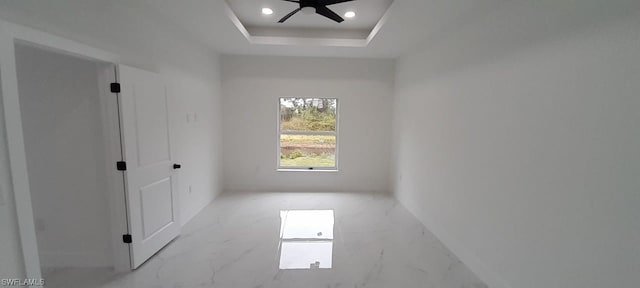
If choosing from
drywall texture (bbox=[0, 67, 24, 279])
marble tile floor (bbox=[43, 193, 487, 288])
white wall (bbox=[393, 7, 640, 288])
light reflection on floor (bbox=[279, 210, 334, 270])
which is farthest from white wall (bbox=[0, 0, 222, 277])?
white wall (bbox=[393, 7, 640, 288])

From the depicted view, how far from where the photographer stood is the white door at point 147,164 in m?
2.17

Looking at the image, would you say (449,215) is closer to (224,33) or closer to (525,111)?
(525,111)

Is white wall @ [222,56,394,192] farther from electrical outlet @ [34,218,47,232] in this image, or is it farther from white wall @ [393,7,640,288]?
electrical outlet @ [34,218,47,232]

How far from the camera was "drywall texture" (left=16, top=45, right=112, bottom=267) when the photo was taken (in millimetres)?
2065

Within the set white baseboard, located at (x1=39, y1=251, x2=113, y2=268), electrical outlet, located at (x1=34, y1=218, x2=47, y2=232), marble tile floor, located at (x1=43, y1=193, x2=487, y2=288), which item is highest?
electrical outlet, located at (x1=34, y1=218, x2=47, y2=232)

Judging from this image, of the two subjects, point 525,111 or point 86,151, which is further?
point 86,151

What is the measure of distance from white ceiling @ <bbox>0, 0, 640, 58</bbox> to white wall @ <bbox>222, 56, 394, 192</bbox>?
0.60 m

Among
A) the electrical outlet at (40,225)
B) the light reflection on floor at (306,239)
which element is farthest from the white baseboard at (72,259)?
the light reflection on floor at (306,239)

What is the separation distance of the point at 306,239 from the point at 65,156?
7.96 ft

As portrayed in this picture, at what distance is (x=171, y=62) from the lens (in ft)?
Answer: 9.60

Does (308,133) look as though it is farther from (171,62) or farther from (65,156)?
(65,156)

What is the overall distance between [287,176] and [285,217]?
135 centimetres

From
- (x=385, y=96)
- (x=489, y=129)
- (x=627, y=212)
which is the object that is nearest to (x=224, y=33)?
(x=385, y=96)

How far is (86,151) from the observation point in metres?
2.17
